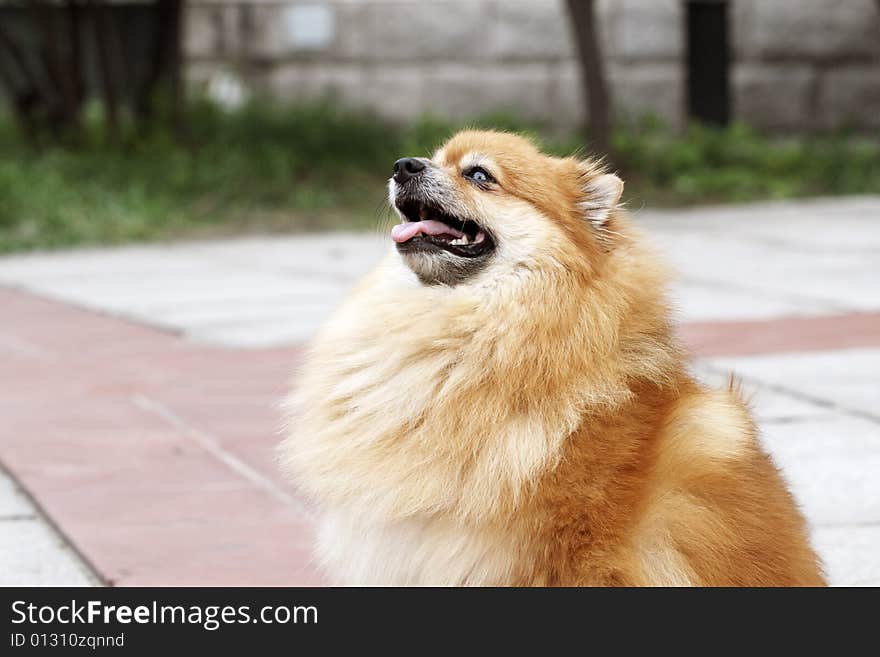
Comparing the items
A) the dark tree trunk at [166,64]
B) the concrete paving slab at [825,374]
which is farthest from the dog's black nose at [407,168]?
the dark tree trunk at [166,64]

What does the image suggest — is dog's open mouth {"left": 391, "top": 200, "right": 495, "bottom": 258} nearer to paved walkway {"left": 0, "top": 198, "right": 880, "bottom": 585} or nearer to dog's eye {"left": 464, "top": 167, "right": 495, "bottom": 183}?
dog's eye {"left": 464, "top": 167, "right": 495, "bottom": 183}

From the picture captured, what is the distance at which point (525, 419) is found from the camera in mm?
3279

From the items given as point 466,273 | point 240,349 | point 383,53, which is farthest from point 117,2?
point 466,273

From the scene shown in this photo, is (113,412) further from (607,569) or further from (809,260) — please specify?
(809,260)

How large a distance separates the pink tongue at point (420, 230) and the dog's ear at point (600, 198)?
33 cm

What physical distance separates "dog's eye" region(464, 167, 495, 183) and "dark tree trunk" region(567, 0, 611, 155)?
9.64 metres

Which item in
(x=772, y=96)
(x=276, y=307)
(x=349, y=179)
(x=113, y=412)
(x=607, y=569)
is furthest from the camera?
(x=772, y=96)

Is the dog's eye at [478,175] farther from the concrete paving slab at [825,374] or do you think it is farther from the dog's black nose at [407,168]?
the concrete paving slab at [825,374]

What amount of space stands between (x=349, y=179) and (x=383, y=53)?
2568 mm

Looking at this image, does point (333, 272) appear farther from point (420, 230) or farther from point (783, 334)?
point (420, 230)

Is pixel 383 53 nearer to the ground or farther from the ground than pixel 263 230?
farther from the ground

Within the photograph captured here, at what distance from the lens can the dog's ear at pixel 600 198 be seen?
356cm

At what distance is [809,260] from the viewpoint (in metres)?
9.98

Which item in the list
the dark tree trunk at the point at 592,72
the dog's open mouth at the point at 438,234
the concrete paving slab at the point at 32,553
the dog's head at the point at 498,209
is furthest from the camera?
the dark tree trunk at the point at 592,72
